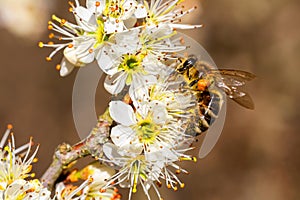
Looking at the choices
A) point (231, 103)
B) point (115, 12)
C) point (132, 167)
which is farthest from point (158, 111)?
point (231, 103)

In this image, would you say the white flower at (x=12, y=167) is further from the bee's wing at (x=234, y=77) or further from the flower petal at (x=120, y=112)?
the bee's wing at (x=234, y=77)

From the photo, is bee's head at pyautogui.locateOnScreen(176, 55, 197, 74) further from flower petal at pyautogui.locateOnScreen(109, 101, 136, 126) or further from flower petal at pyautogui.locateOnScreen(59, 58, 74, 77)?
flower petal at pyautogui.locateOnScreen(59, 58, 74, 77)

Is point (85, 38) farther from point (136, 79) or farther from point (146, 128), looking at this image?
point (146, 128)

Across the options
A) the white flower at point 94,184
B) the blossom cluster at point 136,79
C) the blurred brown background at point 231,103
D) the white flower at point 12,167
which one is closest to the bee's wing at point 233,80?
the blossom cluster at point 136,79

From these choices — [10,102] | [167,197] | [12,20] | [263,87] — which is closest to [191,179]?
[167,197]

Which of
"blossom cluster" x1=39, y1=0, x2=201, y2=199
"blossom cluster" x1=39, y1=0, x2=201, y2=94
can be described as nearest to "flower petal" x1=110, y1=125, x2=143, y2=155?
"blossom cluster" x1=39, y1=0, x2=201, y2=199
